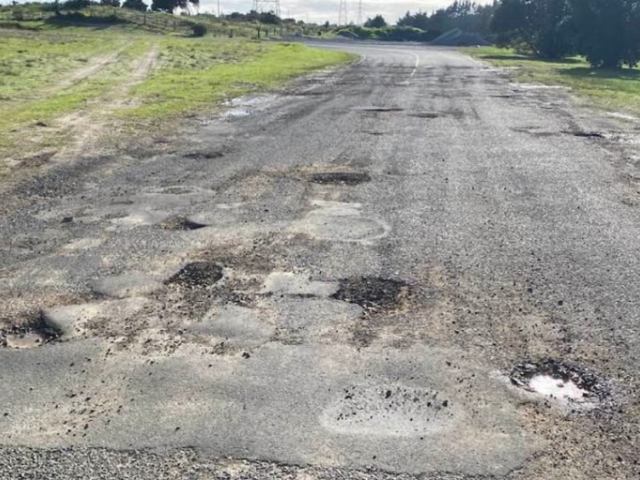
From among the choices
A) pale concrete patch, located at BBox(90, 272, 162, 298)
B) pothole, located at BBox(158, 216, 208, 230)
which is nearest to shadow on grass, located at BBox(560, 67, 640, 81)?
pothole, located at BBox(158, 216, 208, 230)

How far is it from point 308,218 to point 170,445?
151 inches

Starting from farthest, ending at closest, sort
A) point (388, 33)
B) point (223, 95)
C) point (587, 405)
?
point (388, 33)
point (223, 95)
point (587, 405)

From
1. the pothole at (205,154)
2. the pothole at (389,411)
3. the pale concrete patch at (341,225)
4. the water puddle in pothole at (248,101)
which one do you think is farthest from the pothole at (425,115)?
the pothole at (389,411)

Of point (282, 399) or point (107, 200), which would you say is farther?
point (107, 200)

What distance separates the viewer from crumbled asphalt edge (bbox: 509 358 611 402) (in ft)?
12.3

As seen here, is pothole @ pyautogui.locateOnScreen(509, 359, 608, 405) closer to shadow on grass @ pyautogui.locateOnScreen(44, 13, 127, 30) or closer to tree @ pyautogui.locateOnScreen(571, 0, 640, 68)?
tree @ pyautogui.locateOnScreen(571, 0, 640, 68)

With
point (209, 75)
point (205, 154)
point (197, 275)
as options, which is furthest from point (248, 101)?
point (197, 275)

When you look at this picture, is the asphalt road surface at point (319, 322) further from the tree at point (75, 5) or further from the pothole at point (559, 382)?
the tree at point (75, 5)

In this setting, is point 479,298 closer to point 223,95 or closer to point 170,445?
point 170,445

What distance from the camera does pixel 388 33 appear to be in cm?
9344

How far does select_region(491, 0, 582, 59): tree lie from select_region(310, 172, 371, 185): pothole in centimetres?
2998

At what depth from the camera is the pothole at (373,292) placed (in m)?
4.81

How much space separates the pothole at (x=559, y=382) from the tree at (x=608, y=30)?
102 feet

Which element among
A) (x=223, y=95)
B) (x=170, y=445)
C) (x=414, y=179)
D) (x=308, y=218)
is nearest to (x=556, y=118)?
(x=414, y=179)
